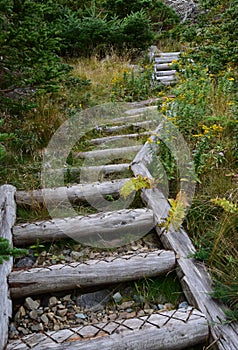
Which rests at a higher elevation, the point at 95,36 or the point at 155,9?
the point at 155,9

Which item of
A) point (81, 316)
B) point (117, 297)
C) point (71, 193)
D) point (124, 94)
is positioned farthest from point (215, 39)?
point (81, 316)

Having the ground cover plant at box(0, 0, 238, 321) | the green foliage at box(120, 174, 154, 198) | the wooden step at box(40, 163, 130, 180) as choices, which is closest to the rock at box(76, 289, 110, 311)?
the ground cover plant at box(0, 0, 238, 321)

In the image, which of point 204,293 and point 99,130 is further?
point 99,130

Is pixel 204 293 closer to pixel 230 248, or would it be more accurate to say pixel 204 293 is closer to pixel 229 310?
pixel 229 310

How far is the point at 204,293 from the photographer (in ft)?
7.82

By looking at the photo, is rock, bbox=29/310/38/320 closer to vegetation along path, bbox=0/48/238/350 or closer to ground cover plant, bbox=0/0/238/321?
vegetation along path, bbox=0/48/238/350

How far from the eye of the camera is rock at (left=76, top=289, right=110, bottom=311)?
2.55 metres

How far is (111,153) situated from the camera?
4543 mm

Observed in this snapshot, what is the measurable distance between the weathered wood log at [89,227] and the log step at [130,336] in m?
0.97

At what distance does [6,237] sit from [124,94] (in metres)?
4.44

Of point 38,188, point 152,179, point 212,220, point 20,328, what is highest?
point 38,188

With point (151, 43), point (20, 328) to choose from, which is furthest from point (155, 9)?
point (20, 328)

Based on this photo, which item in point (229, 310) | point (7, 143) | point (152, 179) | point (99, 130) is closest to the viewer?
point (229, 310)

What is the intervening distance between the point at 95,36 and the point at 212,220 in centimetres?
678
